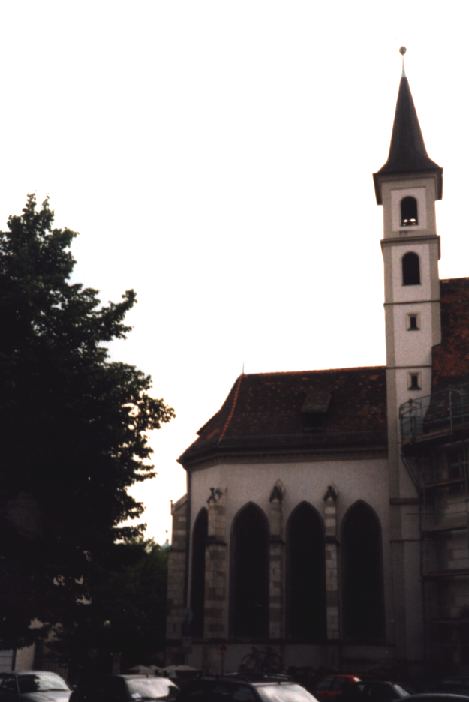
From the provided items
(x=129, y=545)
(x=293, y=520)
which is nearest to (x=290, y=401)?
(x=293, y=520)

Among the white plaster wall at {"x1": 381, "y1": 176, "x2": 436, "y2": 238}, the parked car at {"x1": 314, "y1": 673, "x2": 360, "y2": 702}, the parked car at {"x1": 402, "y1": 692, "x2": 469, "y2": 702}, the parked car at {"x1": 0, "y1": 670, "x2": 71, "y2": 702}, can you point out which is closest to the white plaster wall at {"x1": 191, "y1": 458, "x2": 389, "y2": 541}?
the parked car at {"x1": 314, "y1": 673, "x2": 360, "y2": 702}

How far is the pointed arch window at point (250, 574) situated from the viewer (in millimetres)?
34031

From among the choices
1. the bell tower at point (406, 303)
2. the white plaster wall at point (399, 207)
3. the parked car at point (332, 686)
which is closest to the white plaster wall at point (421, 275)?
the bell tower at point (406, 303)

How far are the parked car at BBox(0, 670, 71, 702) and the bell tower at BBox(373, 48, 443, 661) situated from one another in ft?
50.6

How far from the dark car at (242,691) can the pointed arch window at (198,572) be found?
71.2ft

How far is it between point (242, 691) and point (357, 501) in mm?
21754

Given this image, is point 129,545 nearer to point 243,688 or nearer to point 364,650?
point 243,688

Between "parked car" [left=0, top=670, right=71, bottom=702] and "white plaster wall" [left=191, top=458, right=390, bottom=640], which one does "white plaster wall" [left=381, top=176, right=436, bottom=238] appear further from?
"parked car" [left=0, top=670, right=71, bottom=702]

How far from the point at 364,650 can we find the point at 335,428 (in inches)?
341

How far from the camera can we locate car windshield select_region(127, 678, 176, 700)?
15766 millimetres

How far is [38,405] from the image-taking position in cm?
2022

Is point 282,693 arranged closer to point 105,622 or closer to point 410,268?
point 105,622

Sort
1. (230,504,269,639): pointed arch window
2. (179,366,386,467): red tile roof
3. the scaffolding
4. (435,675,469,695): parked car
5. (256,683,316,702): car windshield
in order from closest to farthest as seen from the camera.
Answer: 1. (256,683,316,702): car windshield
2. (435,675,469,695): parked car
3. the scaffolding
4. (230,504,269,639): pointed arch window
5. (179,366,386,467): red tile roof

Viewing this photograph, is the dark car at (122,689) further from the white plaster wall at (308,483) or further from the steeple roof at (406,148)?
the steeple roof at (406,148)
